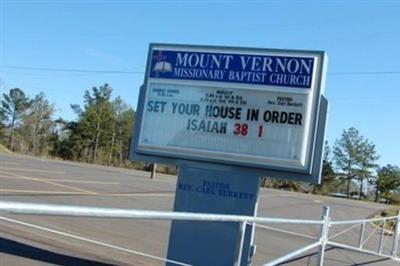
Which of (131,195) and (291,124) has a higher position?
(291,124)

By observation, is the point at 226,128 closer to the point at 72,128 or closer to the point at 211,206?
the point at 211,206

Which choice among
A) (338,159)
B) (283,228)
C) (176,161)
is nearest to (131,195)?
(283,228)

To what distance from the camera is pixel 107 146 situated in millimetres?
111688

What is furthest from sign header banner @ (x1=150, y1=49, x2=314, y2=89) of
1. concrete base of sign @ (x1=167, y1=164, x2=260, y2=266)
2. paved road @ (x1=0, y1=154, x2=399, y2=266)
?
paved road @ (x1=0, y1=154, x2=399, y2=266)

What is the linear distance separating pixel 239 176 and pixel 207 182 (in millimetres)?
484

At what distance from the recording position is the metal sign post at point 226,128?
27.0 ft

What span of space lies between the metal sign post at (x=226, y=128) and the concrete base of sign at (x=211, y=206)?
0.01 metres

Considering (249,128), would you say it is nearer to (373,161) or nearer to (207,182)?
(207,182)

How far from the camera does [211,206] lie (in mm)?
8664

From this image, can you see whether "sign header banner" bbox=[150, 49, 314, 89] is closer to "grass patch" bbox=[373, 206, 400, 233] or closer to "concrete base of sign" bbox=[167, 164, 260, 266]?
"concrete base of sign" bbox=[167, 164, 260, 266]

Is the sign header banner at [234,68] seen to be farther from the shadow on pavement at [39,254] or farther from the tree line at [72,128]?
the tree line at [72,128]

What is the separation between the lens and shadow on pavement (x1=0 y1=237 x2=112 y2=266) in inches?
367

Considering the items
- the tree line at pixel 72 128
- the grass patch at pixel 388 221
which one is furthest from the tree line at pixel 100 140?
the grass patch at pixel 388 221

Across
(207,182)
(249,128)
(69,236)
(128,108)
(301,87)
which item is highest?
(128,108)
